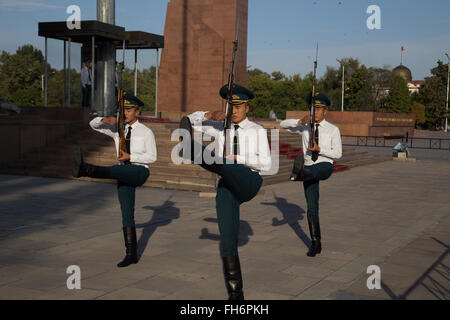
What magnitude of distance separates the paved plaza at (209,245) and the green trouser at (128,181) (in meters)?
0.62

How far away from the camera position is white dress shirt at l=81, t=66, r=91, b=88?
1861 centimetres

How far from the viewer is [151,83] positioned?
332 ft

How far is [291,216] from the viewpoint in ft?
31.6

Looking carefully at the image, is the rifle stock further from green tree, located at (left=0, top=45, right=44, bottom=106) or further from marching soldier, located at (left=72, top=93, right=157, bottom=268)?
green tree, located at (left=0, top=45, right=44, bottom=106)

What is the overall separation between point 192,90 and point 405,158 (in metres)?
10.8

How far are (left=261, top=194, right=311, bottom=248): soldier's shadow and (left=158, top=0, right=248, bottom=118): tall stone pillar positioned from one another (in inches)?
593

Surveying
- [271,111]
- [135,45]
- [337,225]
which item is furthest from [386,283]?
[271,111]

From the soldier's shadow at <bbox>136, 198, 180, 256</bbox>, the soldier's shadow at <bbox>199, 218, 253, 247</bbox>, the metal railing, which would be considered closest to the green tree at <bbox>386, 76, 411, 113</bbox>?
the metal railing

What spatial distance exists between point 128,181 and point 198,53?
21797mm

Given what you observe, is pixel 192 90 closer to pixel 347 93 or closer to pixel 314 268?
pixel 314 268

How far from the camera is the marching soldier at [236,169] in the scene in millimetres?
4602

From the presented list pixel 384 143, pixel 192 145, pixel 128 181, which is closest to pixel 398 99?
pixel 384 143

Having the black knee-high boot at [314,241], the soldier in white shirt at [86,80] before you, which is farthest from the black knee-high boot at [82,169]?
the soldier in white shirt at [86,80]
